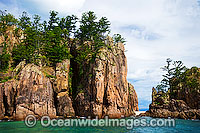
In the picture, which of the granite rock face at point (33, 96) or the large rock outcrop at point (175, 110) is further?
the large rock outcrop at point (175, 110)

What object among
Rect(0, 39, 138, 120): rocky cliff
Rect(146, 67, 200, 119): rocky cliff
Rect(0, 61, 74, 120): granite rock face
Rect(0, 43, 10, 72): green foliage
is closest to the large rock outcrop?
Rect(146, 67, 200, 119): rocky cliff

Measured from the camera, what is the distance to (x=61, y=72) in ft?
149

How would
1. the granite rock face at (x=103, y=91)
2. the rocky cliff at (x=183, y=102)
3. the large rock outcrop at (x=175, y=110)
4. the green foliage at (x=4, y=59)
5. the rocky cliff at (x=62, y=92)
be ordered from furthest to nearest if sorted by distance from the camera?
the rocky cliff at (x=183, y=102) < the large rock outcrop at (x=175, y=110) < the green foliage at (x=4, y=59) < the granite rock face at (x=103, y=91) < the rocky cliff at (x=62, y=92)

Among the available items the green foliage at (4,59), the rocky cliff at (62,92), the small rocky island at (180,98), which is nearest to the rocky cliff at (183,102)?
the small rocky island at (180,98)

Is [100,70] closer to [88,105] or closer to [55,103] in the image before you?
[88,105]

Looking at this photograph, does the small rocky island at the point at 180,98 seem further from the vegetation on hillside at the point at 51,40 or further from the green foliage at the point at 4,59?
the green foliage at the point at 4,59

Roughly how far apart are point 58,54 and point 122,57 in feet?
68.2

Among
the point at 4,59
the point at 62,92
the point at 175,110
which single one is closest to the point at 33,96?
the point at 62,92

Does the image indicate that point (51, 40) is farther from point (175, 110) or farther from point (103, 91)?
point (175, 110)

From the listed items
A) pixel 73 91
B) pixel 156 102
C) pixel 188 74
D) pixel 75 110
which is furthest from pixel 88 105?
pixel 188 74

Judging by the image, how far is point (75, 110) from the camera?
44.2m

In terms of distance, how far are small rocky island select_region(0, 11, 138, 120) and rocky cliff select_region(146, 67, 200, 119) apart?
13691mm

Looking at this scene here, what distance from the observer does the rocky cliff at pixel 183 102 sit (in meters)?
48.5

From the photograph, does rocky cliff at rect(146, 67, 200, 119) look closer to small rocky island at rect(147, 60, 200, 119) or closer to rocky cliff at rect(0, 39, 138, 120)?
small rocky island at rect(147, 60, 200, 119)
